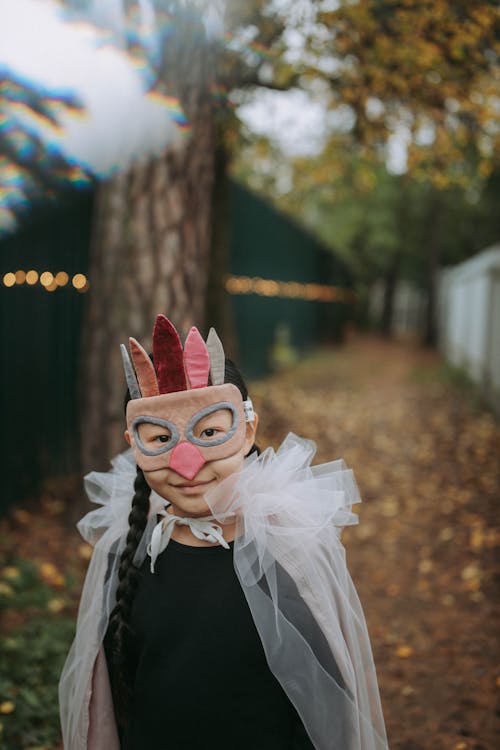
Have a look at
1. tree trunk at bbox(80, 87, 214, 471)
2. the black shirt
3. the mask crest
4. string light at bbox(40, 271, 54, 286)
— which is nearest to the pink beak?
the mask crest

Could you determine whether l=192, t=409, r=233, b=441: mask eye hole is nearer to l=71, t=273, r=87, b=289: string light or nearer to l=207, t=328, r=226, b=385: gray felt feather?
l=207, t=328, r=226, b=385: gray felt feather

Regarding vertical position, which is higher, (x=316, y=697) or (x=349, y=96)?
(x=349, y=96)

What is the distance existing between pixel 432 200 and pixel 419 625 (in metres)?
20.5

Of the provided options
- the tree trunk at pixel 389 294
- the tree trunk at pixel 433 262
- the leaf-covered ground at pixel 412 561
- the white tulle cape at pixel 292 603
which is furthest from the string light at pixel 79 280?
the tree trunk at pixel 389 294

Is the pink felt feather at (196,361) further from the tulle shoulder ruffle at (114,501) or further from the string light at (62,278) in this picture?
the string light at (62,278)

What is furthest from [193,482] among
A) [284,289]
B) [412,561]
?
[284,289]

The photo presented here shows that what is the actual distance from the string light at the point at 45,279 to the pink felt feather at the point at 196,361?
372 centimetres

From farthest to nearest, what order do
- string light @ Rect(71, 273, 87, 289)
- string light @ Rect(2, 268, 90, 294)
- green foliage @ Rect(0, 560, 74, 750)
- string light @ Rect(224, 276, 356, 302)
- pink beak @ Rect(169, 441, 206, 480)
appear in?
1. string light @ Rect(224, 276, 356, 302)
2. string light @ Rect(71, 273, 87, 289)
3. string light @ Rect(2, 268, 90, 294)
4. green foliage @ Rect(0, 560, 74, 750)
5. pink beak @ Rect(169, 441, 206, 480)

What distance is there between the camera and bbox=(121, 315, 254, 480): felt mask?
73.0 inches

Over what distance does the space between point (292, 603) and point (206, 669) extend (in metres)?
0.29

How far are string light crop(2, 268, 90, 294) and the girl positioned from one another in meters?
3.72

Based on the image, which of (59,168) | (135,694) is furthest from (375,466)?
(135,694)

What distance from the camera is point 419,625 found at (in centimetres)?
444

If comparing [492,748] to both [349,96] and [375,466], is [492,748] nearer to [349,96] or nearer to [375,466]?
[375,466]
